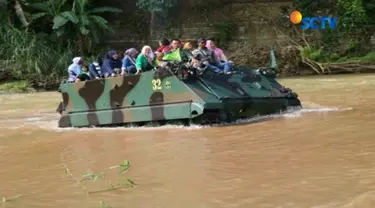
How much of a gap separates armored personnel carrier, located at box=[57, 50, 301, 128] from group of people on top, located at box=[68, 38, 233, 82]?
285mm

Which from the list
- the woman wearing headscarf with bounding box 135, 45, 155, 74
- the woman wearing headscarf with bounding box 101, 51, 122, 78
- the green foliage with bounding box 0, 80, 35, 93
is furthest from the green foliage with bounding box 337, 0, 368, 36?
the woman wearing headscarf with bounding box 135, 45, 155, 74

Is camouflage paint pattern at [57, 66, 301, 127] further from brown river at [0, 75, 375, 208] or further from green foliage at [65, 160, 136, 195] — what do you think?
green foliage at [65, 160, 136, 195]

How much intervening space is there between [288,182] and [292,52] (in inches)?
775

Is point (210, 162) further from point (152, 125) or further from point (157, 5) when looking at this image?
point (157, 5)

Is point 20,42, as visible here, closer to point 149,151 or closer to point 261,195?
point 149,151

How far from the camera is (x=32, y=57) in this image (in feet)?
76.7

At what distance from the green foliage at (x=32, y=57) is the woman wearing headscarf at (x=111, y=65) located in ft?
39.0

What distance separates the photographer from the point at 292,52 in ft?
80.1

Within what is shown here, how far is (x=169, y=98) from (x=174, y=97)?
0.10 metres

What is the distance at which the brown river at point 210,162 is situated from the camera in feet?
16.1

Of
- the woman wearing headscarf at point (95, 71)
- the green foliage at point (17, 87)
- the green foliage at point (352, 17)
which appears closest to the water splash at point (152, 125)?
the woman wearing headscarf at point (95, 71)

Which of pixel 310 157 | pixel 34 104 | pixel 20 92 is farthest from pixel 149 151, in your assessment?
pixel 20 92

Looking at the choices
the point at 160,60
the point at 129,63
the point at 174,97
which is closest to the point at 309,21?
the point at 129,63

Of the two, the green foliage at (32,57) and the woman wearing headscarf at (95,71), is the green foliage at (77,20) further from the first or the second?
the woman wearing headscarf at (95,71)
